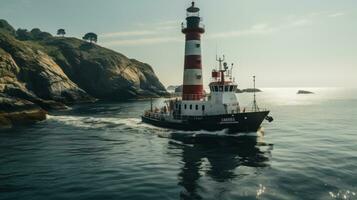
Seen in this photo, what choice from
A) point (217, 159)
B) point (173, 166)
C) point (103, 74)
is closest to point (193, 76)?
point (217, 159)

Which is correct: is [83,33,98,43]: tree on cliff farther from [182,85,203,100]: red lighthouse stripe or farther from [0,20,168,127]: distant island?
[182,85,203,100]: red lighthouse stripe

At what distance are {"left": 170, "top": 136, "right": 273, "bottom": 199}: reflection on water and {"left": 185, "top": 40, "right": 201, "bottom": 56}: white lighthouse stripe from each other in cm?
1396

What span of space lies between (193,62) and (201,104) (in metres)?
7.00

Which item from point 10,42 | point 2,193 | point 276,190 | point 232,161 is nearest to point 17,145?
point 2,193

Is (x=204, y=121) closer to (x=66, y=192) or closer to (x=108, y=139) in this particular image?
(x=108, y=139)

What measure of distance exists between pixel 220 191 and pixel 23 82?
9128 centimetres

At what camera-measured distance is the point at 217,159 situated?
102 ft

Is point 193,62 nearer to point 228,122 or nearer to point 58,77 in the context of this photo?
point 228,122

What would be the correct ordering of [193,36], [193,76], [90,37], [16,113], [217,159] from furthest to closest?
[90,37] < [16,113] < [193,36] < [193,76] < [217,159]

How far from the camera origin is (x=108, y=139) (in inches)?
1667

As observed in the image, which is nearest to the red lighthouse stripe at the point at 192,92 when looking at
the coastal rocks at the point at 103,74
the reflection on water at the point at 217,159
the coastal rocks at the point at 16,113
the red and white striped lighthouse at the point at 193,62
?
the red and white striped lighthouse at the point at 193,62

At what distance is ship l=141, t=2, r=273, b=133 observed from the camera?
43594mm

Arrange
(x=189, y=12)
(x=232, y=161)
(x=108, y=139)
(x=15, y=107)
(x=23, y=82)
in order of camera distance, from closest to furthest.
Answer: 1. (x=232, y=161)
2. (x=108, y=139)
3. (x=189, y=12)
4. (x=15, y=107)
5. (x=23, y=82)

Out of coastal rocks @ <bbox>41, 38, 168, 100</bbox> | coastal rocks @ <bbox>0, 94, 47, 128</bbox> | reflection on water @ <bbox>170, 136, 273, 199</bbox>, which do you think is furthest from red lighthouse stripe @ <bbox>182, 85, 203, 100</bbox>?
coastal rocks @ <bbox>41, 38, 168, 100</bbox>
